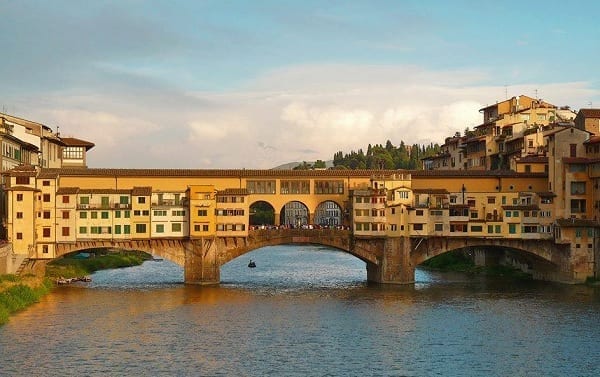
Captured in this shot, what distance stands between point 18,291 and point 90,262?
3234 cm

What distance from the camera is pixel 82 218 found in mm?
67312

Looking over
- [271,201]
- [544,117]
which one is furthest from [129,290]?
[544,117]

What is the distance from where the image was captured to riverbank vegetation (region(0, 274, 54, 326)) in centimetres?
5156

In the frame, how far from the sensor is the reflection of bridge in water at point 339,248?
67938 mm

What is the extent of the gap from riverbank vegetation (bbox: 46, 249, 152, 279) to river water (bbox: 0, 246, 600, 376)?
5.48m

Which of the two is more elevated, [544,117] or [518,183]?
[544,117]

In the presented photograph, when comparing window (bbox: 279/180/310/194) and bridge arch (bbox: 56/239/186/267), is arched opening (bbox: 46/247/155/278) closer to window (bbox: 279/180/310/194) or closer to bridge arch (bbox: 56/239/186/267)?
bridge arch (bbox: 56/239/186/267)

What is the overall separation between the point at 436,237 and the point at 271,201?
13265 millimetres

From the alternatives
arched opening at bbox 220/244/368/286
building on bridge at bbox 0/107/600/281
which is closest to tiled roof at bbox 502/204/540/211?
building on bridge at bbox 0/107/600/281

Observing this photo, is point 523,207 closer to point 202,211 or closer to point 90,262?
point 202,211

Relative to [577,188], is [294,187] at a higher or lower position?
higher

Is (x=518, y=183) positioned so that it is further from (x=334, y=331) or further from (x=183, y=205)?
(x=334, y=331)

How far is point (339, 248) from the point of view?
69562mm

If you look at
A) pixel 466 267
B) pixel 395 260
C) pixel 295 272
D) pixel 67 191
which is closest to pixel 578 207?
pixel 395 260
